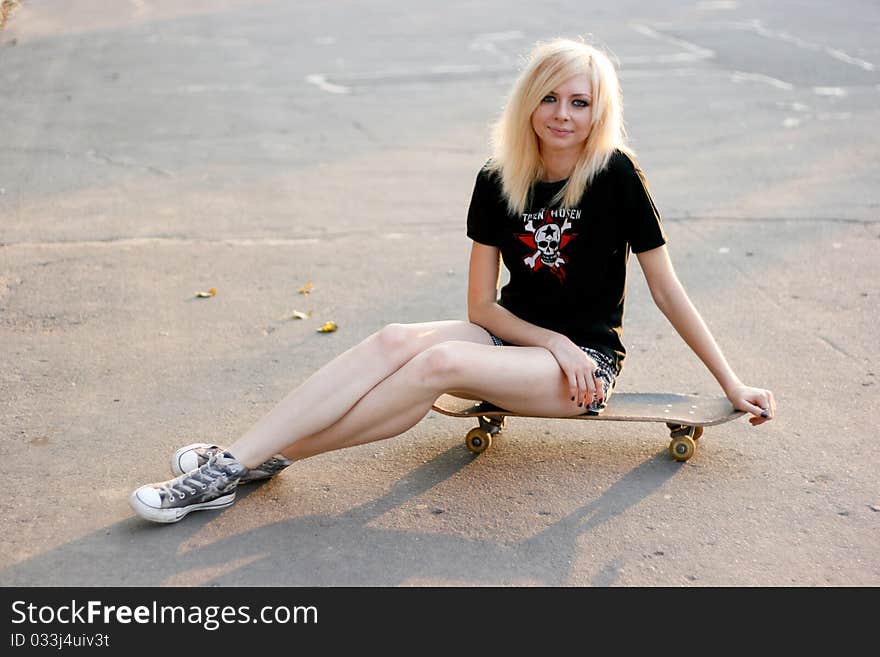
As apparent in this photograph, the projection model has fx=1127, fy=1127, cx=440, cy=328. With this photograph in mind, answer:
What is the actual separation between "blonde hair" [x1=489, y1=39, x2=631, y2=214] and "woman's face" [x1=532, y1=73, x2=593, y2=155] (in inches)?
0.8

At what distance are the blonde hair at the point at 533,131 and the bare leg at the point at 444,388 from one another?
0.55 meters

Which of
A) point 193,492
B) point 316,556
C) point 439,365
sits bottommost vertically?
point 316,556

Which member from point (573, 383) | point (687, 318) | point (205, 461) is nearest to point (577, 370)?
point (573, 383)

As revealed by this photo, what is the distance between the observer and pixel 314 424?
3.64 meters

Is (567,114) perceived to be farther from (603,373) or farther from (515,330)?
(603,373)

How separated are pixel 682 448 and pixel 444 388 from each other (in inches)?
35.9

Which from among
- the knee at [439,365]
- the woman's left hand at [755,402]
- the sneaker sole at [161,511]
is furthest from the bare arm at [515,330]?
the sneaker sole at [161,511]

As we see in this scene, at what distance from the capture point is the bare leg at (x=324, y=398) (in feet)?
11.9

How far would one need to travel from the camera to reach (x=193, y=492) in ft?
11.7

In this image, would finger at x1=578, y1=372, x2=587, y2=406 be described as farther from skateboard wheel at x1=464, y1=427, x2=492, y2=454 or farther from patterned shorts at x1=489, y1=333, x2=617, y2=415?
skateboard wheel at x1=464, y1=427, x2=492, y2=454

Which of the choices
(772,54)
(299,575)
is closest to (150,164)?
(299,575)

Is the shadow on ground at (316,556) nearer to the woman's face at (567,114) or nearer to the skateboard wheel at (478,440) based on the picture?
the skateboard wheel at (478,440)

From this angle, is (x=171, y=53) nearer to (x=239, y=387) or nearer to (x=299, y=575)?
(x=239, y=387)
